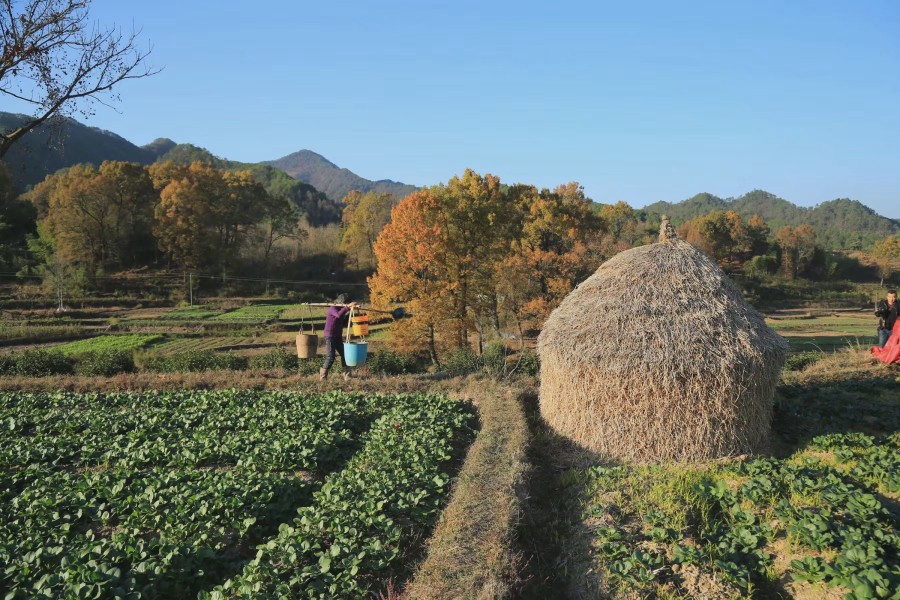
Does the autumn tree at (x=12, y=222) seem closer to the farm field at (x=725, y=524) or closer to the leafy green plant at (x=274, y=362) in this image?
the leafy green plant at (x=274, y=362)

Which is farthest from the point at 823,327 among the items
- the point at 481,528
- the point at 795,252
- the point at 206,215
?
the point at 206,215

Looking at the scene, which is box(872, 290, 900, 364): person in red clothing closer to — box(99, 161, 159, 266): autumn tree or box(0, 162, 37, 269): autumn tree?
box(99, 161, 159, 266): autumn tree

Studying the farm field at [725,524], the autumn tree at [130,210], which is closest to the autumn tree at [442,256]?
the farm field at [725,524]

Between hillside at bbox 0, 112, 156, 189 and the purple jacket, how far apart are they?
8.49m

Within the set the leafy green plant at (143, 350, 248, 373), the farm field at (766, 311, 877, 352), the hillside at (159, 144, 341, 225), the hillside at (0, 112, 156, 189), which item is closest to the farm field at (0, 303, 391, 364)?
the hillside at (0, 112, 156, 189)

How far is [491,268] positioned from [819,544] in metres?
28.8

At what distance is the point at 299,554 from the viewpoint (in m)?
5.77

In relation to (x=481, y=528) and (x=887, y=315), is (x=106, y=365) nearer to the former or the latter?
(x=481, y=528)

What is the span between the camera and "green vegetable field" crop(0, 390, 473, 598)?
5508 millimetres

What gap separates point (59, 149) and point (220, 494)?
45.6 ft

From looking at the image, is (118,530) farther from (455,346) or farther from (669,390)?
(455,346)

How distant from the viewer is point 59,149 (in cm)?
1612

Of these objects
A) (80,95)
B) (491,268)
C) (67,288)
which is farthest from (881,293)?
(67,288)

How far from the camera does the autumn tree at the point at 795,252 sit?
276ft
